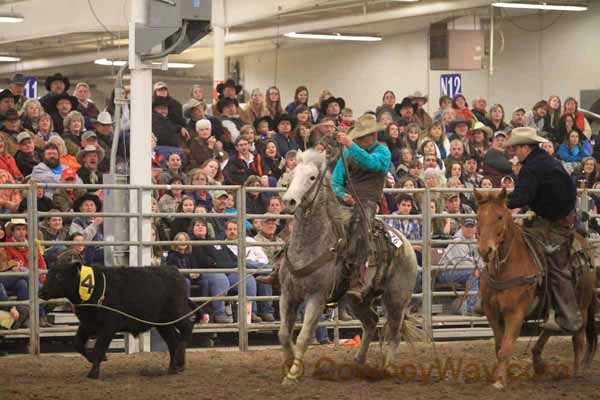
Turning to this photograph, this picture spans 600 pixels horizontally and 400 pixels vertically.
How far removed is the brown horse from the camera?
9648 millimetres

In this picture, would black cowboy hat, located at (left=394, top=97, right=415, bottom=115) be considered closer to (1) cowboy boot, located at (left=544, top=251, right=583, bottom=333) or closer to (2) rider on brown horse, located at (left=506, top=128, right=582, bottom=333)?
(2) rider on brown horse, located at (left=506, top=128, right=582, bottom=333)

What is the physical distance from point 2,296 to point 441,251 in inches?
202

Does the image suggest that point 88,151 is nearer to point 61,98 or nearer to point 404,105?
point 61,98

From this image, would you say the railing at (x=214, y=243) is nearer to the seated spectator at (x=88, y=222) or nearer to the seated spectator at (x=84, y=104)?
the seated spectator at (x=88, y=222)

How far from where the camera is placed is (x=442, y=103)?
2055cm

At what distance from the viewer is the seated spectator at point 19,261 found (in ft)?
38.9

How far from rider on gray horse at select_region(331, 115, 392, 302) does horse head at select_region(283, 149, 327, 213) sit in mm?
411

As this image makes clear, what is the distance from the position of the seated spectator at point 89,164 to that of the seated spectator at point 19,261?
201 cm

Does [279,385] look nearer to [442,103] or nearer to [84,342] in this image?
[84,342]

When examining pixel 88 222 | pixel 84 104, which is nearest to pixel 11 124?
pixel 84 104

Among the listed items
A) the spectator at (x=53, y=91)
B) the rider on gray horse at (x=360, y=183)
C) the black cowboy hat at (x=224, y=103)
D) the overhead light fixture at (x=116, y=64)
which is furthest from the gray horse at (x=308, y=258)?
the overhead light fixture at (x=116, y=64)

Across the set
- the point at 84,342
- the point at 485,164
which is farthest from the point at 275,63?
the point at 84,342

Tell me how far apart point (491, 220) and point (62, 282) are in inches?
139

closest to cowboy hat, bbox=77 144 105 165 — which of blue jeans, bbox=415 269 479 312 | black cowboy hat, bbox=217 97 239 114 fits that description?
black cowboy hat, bbox=217 97 239 114
